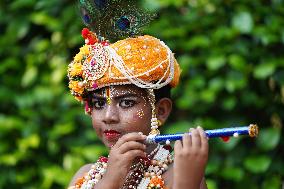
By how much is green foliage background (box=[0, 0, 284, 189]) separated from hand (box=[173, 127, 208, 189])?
83.8 inches

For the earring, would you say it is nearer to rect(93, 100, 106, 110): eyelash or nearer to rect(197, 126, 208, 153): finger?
rect(93, 100, 106, 110): eyelash

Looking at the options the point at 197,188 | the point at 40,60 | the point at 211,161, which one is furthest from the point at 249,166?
the point at 197,188

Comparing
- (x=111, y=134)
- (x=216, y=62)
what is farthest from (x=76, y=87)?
(x=216, y=62)

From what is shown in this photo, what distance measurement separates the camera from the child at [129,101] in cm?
388

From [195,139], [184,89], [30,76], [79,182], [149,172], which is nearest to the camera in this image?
[195,139]

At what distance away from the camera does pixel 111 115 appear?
397 cm

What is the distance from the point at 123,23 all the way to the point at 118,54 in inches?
6.5

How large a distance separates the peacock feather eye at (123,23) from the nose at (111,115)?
1.30 ft

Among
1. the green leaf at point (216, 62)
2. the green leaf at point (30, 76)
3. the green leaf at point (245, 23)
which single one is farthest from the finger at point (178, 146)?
the green leaf at point (30, 76)

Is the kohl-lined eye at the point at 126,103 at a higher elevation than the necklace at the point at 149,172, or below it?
higher

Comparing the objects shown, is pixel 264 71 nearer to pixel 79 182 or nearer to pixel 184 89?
pixel 184 89

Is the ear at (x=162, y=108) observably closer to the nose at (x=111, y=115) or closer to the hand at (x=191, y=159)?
the nose at (x=111, y=115)

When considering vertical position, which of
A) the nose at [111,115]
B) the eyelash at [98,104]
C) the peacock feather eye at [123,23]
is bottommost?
the nose at [111,115]

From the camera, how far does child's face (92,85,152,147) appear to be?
3.98m
